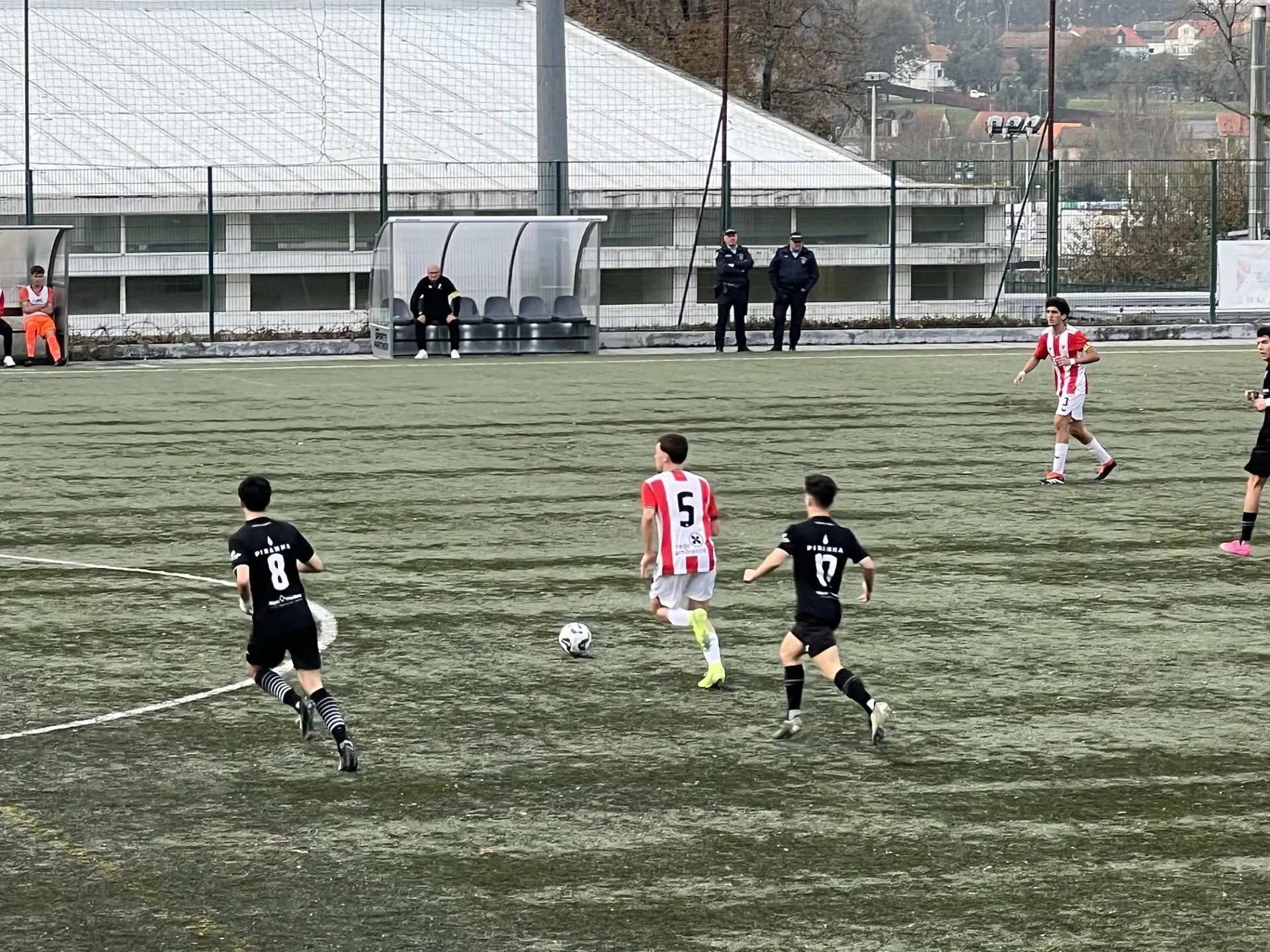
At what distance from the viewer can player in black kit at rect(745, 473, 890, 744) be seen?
909 cm

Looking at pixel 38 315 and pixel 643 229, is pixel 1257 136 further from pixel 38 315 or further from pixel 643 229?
pixel 38 315

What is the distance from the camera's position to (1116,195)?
3547cm

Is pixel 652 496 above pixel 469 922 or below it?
above

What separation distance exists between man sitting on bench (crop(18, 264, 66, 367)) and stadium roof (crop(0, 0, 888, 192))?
1393cm

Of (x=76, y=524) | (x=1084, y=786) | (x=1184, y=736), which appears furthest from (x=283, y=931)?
(x=76, y=524)

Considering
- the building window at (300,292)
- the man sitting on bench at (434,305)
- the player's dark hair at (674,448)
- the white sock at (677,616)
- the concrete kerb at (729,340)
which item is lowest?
the white sock at (677,616)

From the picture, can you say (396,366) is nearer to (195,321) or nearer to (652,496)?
(195,321)

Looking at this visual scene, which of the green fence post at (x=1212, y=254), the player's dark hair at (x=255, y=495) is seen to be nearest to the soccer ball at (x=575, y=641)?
the player's dark hair at (x=255, y=495)

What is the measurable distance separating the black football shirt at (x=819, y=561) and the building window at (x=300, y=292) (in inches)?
1158

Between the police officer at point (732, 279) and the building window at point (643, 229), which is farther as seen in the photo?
the building window at point (643, 229)

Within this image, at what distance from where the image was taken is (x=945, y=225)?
4012 centimetres

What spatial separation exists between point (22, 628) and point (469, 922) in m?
5.83

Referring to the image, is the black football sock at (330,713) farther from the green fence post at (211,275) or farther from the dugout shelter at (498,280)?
the green fence post at (211,275)

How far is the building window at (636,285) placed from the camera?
1522 inches
